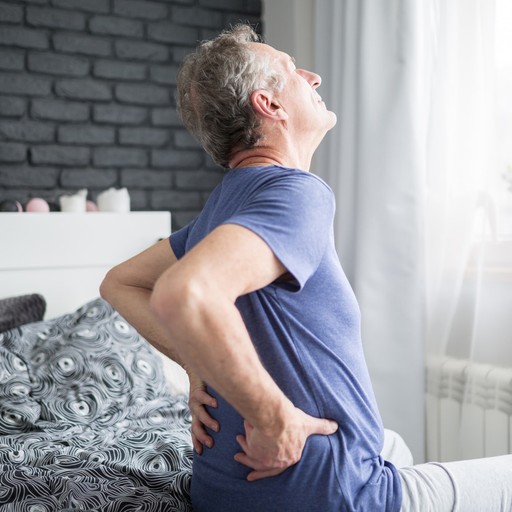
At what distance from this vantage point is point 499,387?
228cm

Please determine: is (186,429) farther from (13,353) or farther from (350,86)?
(350,86)

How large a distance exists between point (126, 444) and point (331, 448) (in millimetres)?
961

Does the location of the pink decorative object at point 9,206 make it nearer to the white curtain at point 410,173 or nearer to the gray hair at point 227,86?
the white curtain at point 410,173

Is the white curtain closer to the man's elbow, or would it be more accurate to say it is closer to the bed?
the bed

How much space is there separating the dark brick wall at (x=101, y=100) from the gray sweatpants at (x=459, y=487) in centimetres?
241

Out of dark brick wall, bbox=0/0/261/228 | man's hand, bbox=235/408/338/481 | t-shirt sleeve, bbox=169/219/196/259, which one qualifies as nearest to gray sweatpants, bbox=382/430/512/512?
man's hand, bbox=235/408/338/481

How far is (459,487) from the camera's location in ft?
4.13

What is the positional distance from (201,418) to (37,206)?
2044mm

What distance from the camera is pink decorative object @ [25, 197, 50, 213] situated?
122 inches

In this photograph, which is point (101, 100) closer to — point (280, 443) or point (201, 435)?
point (201, 435)

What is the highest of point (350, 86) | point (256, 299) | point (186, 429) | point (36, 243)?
point (350, 86)

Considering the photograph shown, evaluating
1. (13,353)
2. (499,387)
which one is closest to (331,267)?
(499,387)

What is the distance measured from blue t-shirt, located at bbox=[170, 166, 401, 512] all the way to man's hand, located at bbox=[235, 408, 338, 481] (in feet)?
0.06

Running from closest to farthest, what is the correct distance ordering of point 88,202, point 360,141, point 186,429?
1. point 186,429
2. point 360,141
3. point 88,202
